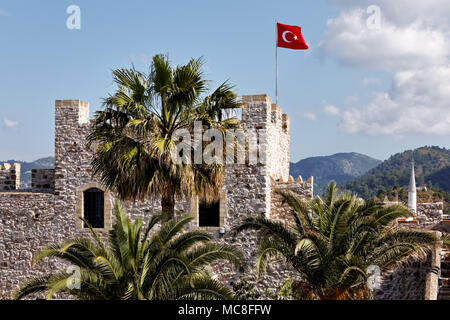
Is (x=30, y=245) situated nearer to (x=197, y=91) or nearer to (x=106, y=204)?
(x=106, y=204)

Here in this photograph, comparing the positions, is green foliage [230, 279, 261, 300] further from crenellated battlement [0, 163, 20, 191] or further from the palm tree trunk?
crenellated battlement [0, 163, 20, 191]

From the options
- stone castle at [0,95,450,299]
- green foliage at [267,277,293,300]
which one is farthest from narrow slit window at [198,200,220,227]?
green foliage at [267,277,293,300]

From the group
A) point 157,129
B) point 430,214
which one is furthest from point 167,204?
point 430,214

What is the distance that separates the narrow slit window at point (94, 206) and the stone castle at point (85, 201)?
0.03 metres

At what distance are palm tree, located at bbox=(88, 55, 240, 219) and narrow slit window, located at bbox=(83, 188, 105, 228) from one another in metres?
4.89

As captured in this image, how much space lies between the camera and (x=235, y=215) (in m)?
18.5

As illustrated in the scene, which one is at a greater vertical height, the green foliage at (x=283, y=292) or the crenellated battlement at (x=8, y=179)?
the crenellated battlement at (x=8, y=179)

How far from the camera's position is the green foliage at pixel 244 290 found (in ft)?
59.2

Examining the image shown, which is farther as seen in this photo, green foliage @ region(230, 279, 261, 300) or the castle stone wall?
the castle stone wall

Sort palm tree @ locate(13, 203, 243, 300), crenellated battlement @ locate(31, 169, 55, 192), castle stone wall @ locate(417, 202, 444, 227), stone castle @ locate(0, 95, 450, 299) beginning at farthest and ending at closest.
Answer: castle stone wall @ locate(417, 202, 444, 227) < crenellated battlement @ locate(31, 169, 55, 192) < stone castle @ locate(0, 95, 450, 299) < palm tree @ locate(13, 203, 243, 300)

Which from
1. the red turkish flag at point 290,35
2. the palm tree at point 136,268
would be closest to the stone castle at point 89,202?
the red turkish flag at point 290,35

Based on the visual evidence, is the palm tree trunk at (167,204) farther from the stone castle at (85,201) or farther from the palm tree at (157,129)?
the stone castle at (85,201)

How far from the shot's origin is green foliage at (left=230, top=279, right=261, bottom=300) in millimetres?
18031

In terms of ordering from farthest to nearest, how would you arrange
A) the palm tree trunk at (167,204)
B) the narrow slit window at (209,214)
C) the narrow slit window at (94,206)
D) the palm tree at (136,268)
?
the narrow slit window at (94,206) < the narrow slit window at (209,214) < the palm tree trunk at (167,204) < the palm tree at (136,268)
